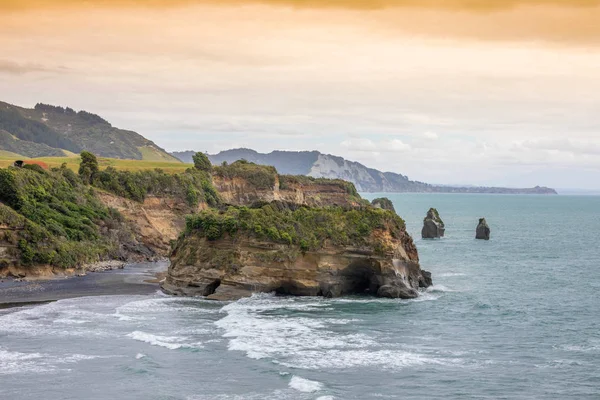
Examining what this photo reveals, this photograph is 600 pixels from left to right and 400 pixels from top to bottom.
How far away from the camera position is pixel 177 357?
1740 inches

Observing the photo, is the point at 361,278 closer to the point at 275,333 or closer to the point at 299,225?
the point at 299,225

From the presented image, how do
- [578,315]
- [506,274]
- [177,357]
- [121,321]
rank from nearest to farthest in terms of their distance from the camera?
[177,357]
[121,321]
[578,315]
[506,274]

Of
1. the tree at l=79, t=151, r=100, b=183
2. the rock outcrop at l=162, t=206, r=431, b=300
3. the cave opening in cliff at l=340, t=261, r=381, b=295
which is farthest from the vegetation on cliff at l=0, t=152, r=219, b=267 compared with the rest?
the cave opening in cliff at l=340, t=261, r=381, b=295

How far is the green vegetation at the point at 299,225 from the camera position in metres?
64.1

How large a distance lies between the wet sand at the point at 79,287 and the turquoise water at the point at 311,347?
3.45 meters

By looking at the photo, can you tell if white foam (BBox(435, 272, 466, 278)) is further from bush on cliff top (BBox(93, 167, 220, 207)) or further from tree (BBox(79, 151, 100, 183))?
tree (BBox(79, 151, 100, 183))

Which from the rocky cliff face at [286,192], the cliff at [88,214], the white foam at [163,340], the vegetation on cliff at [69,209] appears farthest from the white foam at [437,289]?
the rocky cliff face at [286,192]

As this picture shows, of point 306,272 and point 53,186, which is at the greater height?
point 53,186

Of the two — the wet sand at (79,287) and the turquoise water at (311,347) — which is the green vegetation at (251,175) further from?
the turquoise water at (311,347)

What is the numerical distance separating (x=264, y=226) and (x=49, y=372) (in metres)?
27.3

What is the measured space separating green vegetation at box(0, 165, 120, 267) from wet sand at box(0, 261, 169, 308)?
15.0ft

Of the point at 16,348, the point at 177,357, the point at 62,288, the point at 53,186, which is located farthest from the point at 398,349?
the point at 53,186

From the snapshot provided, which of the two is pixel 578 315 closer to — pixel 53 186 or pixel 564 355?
pixel 564 355

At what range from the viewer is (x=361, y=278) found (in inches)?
2608
